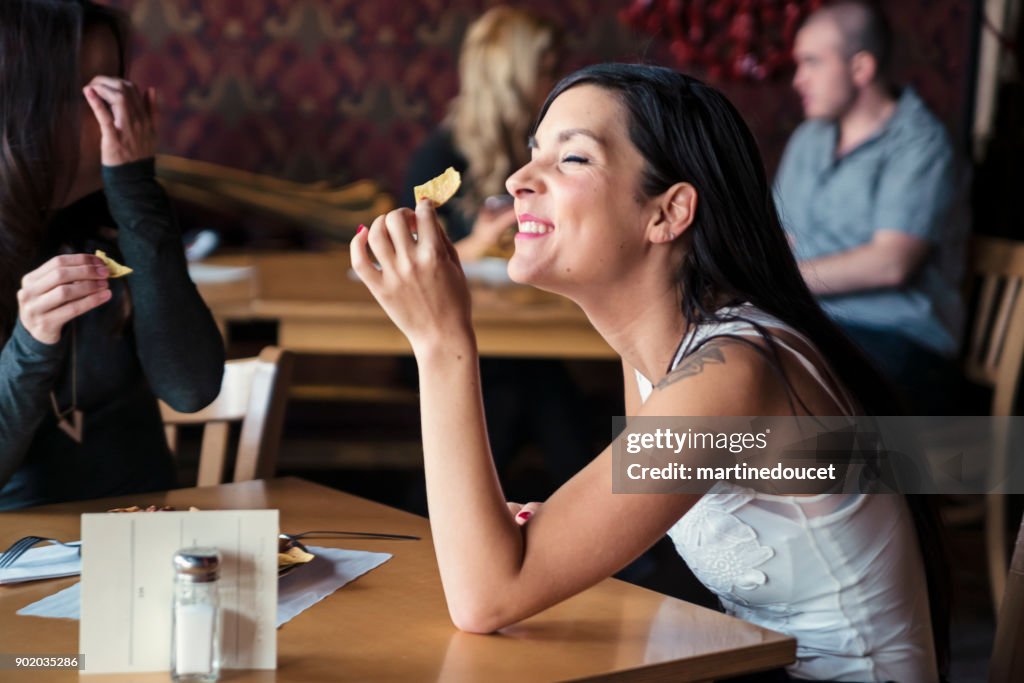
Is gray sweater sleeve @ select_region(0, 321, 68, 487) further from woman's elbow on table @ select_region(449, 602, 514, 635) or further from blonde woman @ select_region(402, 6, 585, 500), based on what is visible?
blonde woman @ select_region(402, 6, 585, 500)

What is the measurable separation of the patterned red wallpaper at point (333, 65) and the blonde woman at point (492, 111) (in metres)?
0.54

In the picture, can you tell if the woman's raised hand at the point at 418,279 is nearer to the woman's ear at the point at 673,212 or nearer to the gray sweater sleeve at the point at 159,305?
the woman's ear at the point at 673,212

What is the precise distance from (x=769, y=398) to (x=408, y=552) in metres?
0.42

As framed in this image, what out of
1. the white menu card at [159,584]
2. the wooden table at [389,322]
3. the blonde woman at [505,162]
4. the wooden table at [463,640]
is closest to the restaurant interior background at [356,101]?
the blonde woman at [505,162]

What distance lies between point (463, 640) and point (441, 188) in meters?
0.48

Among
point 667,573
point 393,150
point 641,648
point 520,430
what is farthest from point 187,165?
point 641,648

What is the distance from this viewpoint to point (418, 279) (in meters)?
1.19

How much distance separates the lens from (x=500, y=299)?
2.89m

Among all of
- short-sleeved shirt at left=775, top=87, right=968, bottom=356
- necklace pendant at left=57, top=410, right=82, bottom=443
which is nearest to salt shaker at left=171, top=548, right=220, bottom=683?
necklace pendant at left=57, top=410, right=82, bottom=443

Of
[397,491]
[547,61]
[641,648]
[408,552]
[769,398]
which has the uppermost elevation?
[547,61]

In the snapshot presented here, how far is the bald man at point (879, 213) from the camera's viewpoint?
3.00 m

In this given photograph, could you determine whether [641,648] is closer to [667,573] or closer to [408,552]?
[408,552]

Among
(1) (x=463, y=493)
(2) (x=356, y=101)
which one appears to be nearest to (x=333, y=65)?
(2) (x=356, y=101)

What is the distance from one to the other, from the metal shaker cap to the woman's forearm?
0.25 metres
